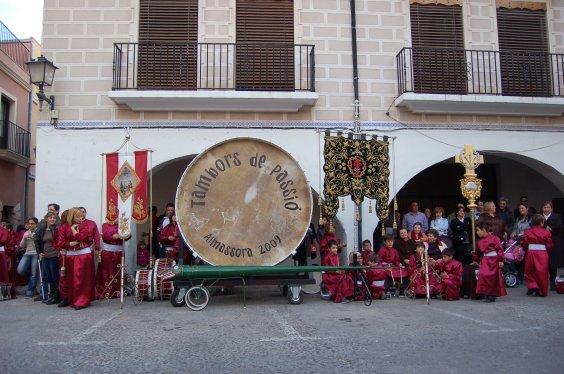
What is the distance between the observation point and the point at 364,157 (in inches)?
351

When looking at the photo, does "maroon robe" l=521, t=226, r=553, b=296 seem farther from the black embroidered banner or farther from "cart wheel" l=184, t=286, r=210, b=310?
"cart wheel" l=184, t=286, r=210, b=310

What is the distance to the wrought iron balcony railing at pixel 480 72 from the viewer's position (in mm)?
10984

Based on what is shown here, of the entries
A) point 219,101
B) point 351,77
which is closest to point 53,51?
point 219,101

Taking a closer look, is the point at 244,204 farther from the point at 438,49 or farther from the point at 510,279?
the point at 510,279

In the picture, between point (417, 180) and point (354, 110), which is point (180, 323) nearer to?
point (354, 110)

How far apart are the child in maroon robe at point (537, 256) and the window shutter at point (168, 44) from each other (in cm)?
696

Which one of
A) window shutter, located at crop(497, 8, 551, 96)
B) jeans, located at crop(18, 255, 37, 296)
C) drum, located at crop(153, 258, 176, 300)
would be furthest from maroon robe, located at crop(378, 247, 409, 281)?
jeans, located at crop(18, 255, 37, 296)

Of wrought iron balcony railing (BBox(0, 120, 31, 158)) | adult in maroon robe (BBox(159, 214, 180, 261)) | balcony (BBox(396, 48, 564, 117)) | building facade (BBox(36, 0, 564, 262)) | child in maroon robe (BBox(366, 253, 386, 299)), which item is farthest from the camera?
wrought iron balcony railing (BBox(0, 120, 31, 158))

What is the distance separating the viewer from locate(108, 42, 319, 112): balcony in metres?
10.2

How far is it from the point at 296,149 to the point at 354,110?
149cm

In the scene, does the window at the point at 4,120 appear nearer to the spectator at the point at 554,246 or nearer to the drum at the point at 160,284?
the drum at the point at 160,284

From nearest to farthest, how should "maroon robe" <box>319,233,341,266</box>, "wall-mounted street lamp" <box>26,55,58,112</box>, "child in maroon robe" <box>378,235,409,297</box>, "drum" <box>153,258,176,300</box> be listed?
"drum" <box>153,258,176,300</box> < "child in maroon robe" <box>378,235,409,297</box> < "maroon robe" <box>319,233,341,266</box> < "wall-mounted street lamp" <box>26,55,58,112</box>

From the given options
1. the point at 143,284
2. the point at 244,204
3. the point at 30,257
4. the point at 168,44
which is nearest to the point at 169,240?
the point at 143,284

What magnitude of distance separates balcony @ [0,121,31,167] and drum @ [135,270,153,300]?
9.83 metres
